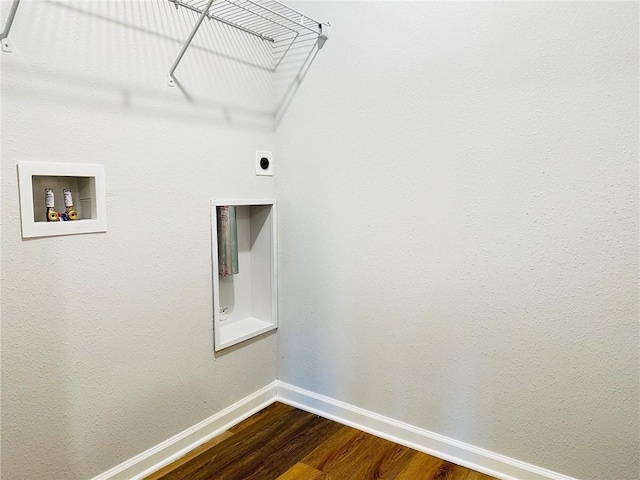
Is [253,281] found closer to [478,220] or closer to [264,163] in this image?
[264,163]

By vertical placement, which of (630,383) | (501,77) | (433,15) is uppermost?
(433,15)

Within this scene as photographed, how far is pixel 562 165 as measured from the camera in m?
1.49

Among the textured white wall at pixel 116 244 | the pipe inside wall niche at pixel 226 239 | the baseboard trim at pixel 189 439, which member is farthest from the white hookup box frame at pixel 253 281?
the baseboard trim at pixel 189 439

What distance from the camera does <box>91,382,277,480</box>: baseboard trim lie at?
167 cm

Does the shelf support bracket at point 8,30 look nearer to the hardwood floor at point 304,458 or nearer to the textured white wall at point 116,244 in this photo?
the textured white wall at point 116,244

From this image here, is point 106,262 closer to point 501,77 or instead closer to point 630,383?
point 501,77

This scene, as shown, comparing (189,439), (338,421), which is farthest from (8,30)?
(338,421)

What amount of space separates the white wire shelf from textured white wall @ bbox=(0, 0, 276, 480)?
0.11 meters

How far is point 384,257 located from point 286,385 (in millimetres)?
915

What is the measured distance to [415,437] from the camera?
6.20 ft

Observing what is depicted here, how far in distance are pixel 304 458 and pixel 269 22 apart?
1.94 metres

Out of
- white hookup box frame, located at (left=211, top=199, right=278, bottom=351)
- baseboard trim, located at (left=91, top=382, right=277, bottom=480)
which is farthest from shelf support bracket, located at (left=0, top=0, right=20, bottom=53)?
baseboard trim, located at (left=91, top=382, right=277, bottom=480)

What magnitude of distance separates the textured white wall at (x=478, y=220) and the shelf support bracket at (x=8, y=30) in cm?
116

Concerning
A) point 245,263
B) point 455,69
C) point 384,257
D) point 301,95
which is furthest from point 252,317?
point 455,69
